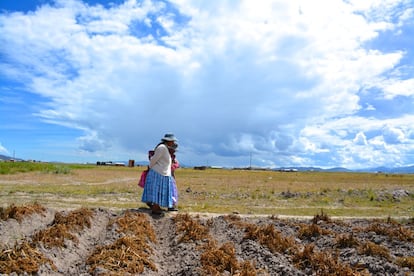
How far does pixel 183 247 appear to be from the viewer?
8.35m

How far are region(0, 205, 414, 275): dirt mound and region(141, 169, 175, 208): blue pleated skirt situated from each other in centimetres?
75

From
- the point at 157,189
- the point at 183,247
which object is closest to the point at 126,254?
the point at 183,247

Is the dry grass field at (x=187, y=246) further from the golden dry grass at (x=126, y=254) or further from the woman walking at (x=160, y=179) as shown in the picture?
the woman walking at (x=160, y=179)

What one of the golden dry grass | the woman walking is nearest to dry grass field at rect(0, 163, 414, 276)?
the golden dry grass

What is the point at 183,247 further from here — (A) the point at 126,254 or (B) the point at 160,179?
(B) the point at 160,179

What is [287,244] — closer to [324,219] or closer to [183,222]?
[183,222]

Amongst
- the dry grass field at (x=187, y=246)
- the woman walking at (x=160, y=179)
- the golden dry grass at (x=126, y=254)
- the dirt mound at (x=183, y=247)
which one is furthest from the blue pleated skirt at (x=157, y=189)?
the golden dry grass at (x=126, y=254)

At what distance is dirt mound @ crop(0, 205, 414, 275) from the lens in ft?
21.5

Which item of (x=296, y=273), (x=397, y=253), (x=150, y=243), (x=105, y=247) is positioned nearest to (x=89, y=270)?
(x=105, y=247)

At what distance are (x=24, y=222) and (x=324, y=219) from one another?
7.93m

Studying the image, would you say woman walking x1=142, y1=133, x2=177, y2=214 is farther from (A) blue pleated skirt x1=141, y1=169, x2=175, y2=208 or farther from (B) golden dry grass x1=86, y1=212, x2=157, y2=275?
(B) golden dry grass x1=86, y1=212, x2=157, y2=275

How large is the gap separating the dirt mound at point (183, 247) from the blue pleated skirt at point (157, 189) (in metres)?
0.75

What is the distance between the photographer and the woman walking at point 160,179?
12094mm

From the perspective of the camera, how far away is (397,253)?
8.12 metres
